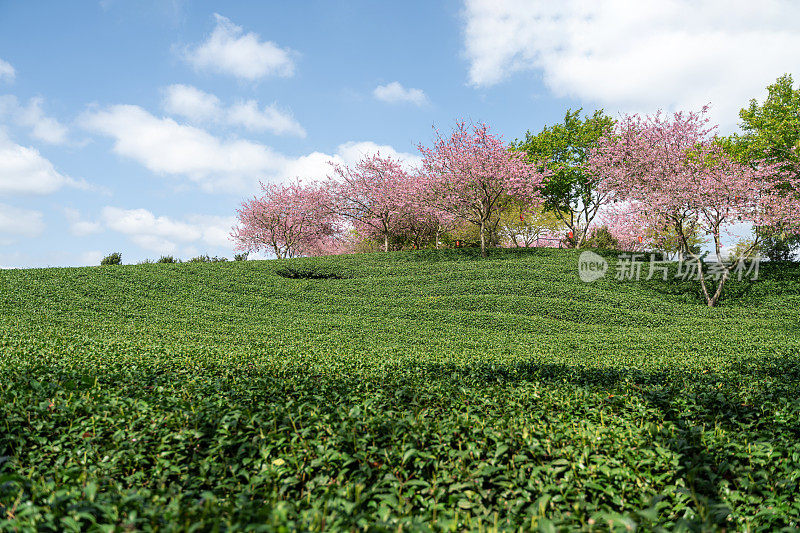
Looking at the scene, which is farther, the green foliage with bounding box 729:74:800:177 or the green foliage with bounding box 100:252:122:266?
the green foliage with bounding box 100:252:122:266

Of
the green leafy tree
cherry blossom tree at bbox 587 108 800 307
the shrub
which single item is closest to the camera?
cherry blossom tree at bbox 587 108 800 307

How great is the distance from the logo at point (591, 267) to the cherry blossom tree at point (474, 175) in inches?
238

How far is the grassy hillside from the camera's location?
3221mm

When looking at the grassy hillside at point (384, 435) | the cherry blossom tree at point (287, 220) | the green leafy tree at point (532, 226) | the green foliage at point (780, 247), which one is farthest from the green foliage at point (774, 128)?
the cherry blossom tree at point (287, 220)

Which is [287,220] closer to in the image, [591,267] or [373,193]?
[373,193]

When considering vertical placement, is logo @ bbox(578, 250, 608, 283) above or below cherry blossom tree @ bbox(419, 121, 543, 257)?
below

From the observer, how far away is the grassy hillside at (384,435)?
127 inches

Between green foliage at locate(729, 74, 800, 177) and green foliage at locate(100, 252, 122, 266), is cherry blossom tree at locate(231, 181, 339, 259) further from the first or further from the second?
green foliage at locate(729, 74, 800, 177)

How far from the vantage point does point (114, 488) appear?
3.52m

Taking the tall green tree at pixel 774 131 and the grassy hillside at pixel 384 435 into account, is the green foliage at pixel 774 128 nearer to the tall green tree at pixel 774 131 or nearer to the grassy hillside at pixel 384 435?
the tall green tree at pixel 774 131

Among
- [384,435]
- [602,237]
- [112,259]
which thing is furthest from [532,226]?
[384,435]

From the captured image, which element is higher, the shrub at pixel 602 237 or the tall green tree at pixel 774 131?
the tall green tree at pixel 774 131

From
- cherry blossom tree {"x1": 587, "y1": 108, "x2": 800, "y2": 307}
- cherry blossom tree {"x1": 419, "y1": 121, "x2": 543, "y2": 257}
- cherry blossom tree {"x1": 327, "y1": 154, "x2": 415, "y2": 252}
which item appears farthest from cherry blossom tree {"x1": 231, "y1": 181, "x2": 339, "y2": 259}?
cherry blossom tree {"x1": 587, "y1": 108, "x2": 800, "y2": 307}

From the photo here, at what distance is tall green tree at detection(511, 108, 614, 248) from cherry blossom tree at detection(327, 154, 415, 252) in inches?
462
